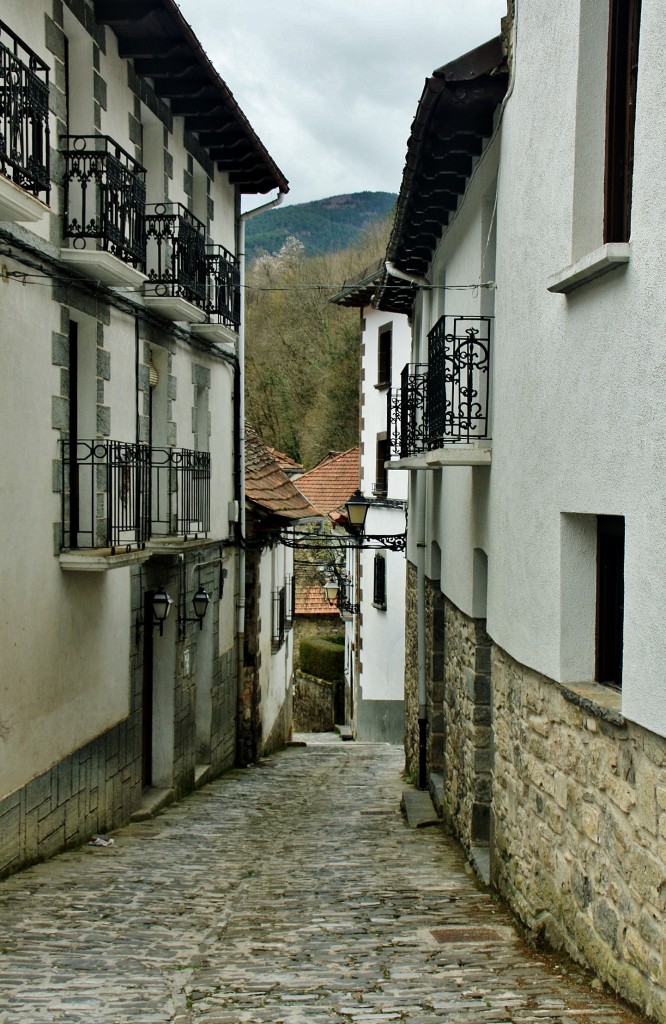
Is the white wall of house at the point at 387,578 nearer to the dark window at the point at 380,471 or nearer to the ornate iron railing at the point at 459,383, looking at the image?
the dark window at the point at 380,471

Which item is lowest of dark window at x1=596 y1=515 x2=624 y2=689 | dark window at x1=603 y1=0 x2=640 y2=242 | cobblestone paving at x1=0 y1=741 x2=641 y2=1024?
cobblestone paving at x1=0 y1=741 x2=641 y2=1024

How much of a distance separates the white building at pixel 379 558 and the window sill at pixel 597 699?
57.7 feet

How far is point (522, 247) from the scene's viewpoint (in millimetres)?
7250

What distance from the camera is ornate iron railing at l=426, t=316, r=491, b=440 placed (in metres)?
8.66

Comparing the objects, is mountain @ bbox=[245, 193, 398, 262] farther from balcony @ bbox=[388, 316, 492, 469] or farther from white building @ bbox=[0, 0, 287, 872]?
balcony @ bbox=[388, 316, 492, 469]

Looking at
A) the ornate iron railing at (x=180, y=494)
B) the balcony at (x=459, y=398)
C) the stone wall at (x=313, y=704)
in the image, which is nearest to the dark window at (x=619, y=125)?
the balcony at (x=459, y=398)

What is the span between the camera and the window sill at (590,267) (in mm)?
4922

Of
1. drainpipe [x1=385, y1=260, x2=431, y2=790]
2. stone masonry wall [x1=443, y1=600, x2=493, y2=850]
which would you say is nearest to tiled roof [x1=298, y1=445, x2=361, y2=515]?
drainpipe [x1=385, y1=260, x2=431, y2=790]

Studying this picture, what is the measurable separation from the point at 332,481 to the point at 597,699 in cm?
2674

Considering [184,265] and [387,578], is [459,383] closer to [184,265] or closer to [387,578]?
[184,265]

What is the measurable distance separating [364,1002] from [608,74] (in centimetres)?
481

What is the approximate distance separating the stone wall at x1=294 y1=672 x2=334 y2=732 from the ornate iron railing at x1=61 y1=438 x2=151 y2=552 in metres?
22.3

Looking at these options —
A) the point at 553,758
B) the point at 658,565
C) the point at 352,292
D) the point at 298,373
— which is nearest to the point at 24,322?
the point at 553,758

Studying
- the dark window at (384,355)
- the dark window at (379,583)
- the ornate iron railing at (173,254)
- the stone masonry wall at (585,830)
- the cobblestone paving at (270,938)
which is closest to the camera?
the stone masonry wall at (585,830)
